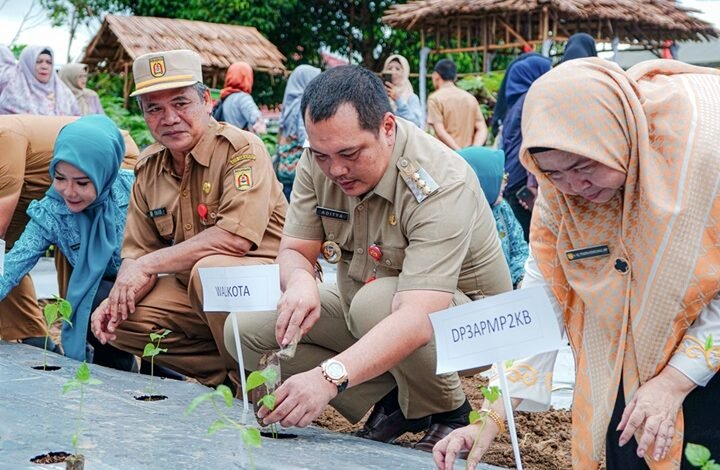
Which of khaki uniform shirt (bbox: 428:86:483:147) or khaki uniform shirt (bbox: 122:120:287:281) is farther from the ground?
khaki uniform shirt (bbox: 122:120:287:281)

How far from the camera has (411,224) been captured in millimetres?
2590

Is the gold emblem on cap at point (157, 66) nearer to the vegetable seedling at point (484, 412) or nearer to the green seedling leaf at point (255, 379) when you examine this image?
the green seedling leaf at point (255, 379)

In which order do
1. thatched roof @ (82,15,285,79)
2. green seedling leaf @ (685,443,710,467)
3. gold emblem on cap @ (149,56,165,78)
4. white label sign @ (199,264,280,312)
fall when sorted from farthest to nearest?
thatched roof @ (82,15,285,79) → gold emblem on cap @ (149,56,165,78) → white label sign @ (199,264,280,312) → green seedling leaf @ (685,443,710,467)

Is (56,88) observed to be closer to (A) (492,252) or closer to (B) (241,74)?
(B) (241,74)

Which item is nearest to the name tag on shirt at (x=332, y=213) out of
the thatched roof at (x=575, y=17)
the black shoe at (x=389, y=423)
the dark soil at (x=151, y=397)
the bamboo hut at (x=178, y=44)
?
the black shoe at (x=389, y=423)

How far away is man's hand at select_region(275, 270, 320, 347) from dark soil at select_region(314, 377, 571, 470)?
0.61 metres

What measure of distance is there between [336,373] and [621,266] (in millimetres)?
727

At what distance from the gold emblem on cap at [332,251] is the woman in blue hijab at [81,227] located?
1185 millimetres

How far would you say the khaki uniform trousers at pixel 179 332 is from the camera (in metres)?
3.44

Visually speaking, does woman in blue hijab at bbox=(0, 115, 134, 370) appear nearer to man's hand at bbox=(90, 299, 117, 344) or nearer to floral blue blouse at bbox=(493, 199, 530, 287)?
man's hand at bbox=(90, 299, 117, 344)

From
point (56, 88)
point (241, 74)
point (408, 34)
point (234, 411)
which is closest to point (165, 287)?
point (234, 411)

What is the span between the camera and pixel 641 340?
194cm

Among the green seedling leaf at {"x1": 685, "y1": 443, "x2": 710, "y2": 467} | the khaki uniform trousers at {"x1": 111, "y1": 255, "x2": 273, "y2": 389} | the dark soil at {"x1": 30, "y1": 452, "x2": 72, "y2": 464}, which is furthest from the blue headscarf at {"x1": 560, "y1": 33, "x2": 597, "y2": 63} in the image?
the green seedling leaf at {"x1": 685, "y1": 443, "x2": 710, "y2": 467}

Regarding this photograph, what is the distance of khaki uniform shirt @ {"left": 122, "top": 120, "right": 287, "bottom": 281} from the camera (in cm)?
338
